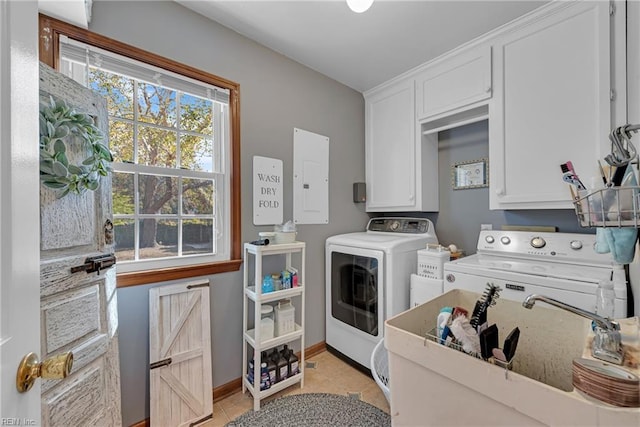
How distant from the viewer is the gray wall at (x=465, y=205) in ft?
6.83

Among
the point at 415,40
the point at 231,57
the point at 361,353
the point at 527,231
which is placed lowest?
the point at 361,353

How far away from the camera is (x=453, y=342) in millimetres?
663

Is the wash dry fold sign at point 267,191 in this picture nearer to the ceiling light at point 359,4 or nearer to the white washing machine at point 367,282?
the white washing machine at point 367,282

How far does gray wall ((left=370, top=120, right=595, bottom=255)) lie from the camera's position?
82.0 inches

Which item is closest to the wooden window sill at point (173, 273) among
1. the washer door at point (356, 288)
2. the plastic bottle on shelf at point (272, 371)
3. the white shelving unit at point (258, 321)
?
the white shelving unit at point (258, 321)

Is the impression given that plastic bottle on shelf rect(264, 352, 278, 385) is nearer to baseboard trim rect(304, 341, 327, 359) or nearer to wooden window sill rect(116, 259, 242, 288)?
baseboard trim rect(304, 341, 327, 359)

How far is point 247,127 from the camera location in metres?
1.94

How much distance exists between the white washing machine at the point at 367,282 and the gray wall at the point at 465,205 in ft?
0.71

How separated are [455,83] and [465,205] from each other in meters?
1.02

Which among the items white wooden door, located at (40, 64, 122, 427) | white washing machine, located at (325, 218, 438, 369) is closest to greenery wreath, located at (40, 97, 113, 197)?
white wooden door, located at (40, 64, 122, 427)

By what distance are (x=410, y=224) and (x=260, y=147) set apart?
153 centimetres

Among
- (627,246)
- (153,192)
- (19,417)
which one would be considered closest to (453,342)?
(627,246)

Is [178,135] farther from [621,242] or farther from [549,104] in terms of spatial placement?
[549,104]

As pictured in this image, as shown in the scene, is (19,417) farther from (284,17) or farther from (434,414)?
(284,17)
